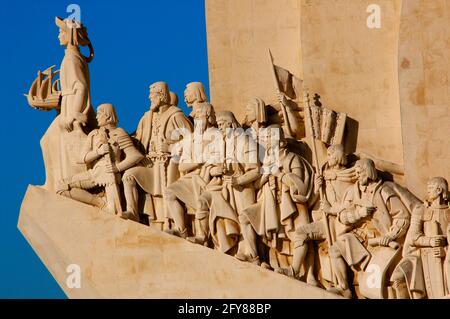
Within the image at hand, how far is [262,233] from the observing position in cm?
1612

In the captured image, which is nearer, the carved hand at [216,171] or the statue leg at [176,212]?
the carved hand at [216,171]

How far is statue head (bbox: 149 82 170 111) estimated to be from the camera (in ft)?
56.1

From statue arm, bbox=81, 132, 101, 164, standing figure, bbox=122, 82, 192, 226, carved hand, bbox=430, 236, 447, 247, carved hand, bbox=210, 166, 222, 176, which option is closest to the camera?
carved hand, bbox=430, 236, 447, 247

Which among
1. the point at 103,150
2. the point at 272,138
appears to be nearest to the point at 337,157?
the point at 272,138

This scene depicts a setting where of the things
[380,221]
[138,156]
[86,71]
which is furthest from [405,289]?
[86,71]

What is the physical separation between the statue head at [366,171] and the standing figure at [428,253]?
55cm

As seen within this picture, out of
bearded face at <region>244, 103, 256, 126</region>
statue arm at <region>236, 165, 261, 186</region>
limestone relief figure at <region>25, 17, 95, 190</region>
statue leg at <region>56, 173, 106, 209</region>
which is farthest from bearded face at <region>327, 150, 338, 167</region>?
limestone relief figure at <region>25, 17, 95, 190</region>

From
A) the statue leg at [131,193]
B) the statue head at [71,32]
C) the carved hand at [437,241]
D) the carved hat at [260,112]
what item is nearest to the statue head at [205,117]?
the carved hat at [260,112]

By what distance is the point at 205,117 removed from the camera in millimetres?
16625

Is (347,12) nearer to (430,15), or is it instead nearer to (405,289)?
(430,15)

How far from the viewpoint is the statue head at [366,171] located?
15750mm

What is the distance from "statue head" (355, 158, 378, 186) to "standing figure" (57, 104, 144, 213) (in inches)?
97.3

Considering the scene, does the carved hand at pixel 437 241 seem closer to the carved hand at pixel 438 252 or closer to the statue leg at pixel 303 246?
the carved hand at pixel 438 252

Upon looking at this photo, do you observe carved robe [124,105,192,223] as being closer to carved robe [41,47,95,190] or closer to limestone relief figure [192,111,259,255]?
limestone relief figure [192,111,259,255]
